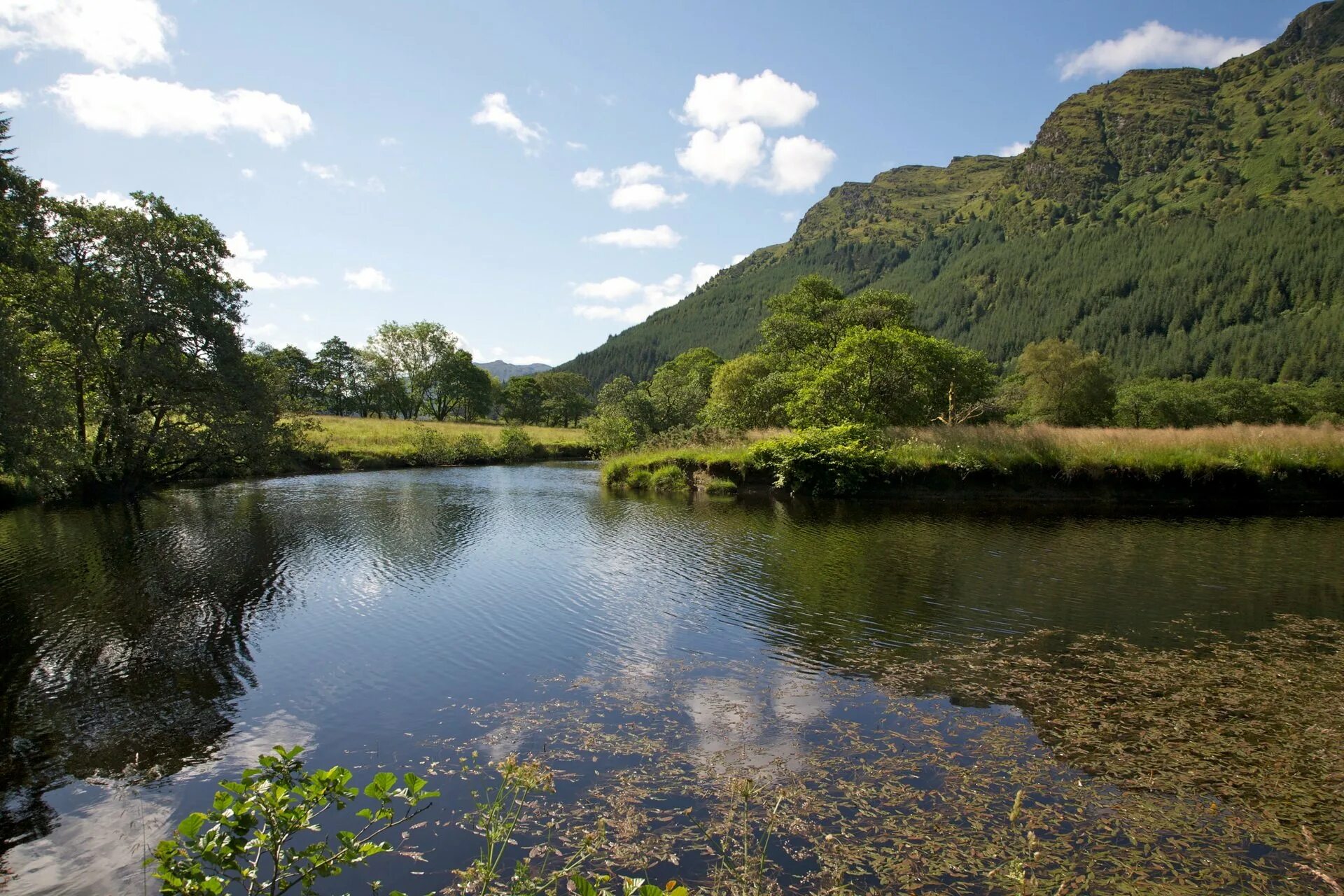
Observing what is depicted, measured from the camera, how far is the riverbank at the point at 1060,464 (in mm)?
26641

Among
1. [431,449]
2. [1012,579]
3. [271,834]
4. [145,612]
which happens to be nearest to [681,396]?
[431,449]

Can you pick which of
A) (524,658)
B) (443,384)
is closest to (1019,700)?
(524,658)

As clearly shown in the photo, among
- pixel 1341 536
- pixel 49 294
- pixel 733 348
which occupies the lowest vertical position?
pixel 1341 536

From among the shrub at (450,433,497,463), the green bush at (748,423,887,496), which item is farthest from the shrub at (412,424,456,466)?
the green bush at (748,423,887,496)

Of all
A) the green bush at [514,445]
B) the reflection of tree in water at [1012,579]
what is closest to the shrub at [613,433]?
the green bush at [514,445]

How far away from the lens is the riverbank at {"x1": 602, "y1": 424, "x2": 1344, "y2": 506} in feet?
87.4

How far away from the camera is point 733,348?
184000 mm

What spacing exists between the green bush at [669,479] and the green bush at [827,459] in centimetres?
402

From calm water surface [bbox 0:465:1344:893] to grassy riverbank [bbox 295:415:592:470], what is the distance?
2160cm

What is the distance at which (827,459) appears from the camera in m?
29.6

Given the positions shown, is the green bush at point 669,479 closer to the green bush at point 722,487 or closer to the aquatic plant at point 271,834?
the green bush at point 722,487

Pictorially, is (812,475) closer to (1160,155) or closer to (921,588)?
(921,588)

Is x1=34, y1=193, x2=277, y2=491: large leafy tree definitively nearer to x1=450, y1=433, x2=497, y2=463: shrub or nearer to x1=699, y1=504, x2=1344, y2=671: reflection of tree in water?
x1=450, y1=433, x2=497, y2=463: shrub

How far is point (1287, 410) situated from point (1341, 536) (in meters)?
84.8
